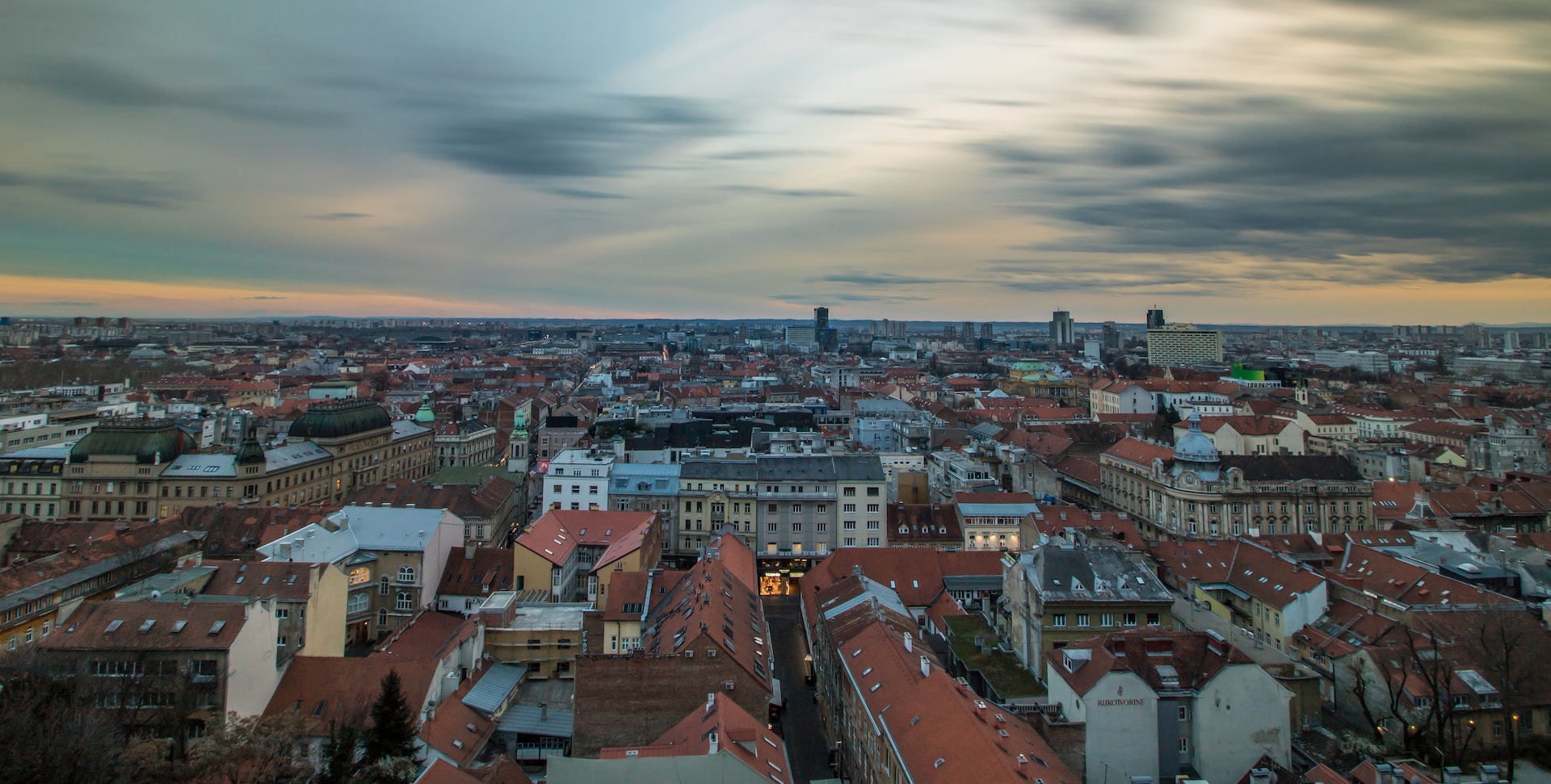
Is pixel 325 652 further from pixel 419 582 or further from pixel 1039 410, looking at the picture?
pixel 1039 410

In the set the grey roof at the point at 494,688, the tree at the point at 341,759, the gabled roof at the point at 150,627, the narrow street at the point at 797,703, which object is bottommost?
the narrow street at the point at 797,703

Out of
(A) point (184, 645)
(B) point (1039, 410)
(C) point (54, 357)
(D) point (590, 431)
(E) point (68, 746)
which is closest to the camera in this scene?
(E) point (68, 746)

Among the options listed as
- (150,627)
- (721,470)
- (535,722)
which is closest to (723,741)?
(535,722)

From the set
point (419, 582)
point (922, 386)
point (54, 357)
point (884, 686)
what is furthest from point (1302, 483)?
point (54, 357)

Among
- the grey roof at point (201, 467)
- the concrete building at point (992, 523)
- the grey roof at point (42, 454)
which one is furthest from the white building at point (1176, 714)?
the grey roof at point (42, 454)

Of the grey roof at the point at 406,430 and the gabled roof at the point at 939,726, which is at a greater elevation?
the grey roof at the point at 406,430

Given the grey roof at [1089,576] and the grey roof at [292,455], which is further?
the grey roof at [292,455]

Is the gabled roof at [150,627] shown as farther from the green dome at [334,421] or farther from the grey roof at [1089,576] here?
the green dome at [334,421]
